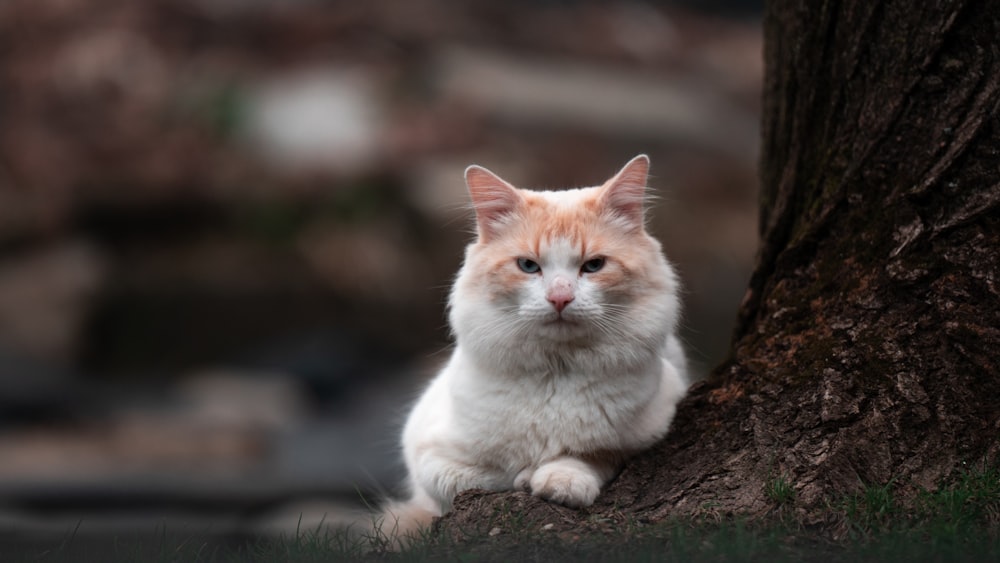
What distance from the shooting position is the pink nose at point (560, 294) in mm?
3090

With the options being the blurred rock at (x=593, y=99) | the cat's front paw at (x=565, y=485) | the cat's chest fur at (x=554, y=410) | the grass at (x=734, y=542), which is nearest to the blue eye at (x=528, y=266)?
the cat's chest fur at (x=554, y=410)

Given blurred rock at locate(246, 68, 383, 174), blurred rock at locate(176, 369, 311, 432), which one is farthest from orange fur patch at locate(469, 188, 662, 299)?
blurred rock at locate(246, 68, 383, 174)

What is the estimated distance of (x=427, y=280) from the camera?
9711 mm

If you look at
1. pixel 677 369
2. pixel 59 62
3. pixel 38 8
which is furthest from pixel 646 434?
pixel 38 8

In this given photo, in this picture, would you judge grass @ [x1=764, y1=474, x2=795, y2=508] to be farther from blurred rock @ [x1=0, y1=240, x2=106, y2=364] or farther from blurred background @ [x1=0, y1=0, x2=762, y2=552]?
blurred rock @ [x1=0, y1=240, x2=106, y2=364]

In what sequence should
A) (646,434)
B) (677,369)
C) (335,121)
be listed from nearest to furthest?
1. (646,434)
2. (677,369)
3. (335,121)

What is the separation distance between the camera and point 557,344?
3197 mm

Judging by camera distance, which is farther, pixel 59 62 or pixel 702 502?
pixel 59 62

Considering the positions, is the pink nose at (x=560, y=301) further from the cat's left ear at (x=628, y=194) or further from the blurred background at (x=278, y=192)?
the blurred background at (x=278, y=192)

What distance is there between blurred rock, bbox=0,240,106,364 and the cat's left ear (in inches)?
309

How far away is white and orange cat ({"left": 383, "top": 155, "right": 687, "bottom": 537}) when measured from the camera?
10.4 ft

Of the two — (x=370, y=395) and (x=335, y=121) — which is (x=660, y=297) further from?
(x=335, y=121)

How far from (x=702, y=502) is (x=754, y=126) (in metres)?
8.90

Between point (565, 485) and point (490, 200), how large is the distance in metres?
1.02
